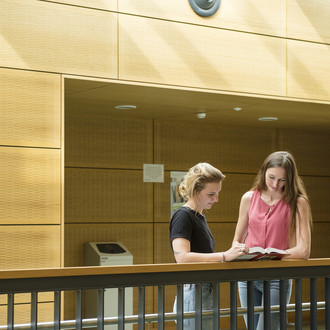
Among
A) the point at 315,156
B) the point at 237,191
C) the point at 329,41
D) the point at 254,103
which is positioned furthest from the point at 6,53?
the point at 315,156

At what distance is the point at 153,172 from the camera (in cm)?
793

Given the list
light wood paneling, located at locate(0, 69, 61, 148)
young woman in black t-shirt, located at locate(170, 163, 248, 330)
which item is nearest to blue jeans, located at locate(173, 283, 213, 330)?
young woman in black t-shirt, located at locate(170, 163, 248, 330)

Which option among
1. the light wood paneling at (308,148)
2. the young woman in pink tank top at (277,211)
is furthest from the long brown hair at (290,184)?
the light wood paneling at (308,148)

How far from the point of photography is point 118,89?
5781mm

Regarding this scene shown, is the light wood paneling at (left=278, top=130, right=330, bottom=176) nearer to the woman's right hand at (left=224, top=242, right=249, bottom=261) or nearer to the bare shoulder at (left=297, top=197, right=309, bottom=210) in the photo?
the bare shoulder at (left=297, top=197, right=309, bottom=210)

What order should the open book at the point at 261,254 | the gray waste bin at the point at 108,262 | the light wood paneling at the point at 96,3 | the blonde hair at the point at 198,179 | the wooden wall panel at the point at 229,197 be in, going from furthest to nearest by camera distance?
1. the wooden wall panel at the point at 229,197
2. the gray waste bin at the point at 108,262
3. the light wood paneling at the point at 96,3
4. the blonde hair at the point at 198,179
5. the open book at the point at 261,254

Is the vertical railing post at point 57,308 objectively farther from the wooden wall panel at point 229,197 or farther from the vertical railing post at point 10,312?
the wooden wall panel at point 229,197

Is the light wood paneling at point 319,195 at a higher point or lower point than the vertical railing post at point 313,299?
higher

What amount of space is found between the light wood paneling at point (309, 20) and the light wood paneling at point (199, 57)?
0.23m

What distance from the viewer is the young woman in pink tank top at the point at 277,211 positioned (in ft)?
12.3

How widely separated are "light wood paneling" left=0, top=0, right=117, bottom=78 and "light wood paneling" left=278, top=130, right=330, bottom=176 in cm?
408

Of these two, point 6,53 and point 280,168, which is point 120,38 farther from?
point 280,168

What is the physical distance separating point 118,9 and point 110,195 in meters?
2.69

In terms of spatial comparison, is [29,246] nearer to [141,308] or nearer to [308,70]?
[141,308]
